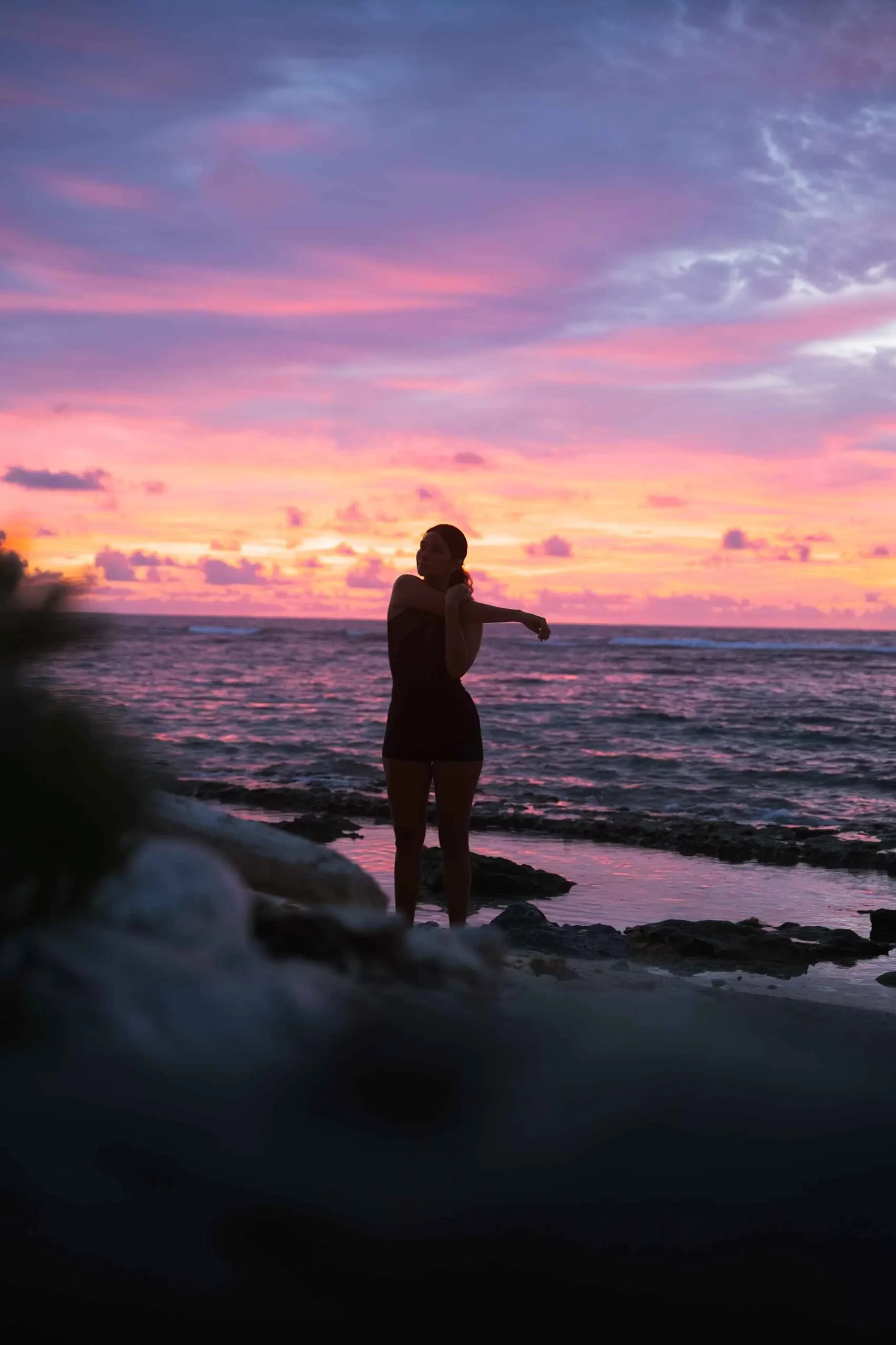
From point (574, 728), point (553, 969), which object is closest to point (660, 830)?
point (553, 969)

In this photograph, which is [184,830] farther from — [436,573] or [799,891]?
[799,891]

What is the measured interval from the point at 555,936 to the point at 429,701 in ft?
6.04

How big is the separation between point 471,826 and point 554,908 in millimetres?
4021

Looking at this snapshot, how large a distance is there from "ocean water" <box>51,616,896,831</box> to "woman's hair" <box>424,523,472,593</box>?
1.50m

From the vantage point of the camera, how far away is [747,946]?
649cm

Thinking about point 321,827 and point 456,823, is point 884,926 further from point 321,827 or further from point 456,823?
point 321,827

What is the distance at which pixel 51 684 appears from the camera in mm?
2342

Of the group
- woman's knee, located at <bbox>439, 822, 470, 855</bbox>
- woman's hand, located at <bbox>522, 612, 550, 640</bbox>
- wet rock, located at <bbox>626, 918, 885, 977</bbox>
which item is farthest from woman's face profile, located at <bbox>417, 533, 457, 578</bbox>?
wet rock, located at <bbox>626, 918, 885, 977</bbox>

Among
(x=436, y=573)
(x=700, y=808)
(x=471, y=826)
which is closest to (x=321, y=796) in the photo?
(x=471, y=826)

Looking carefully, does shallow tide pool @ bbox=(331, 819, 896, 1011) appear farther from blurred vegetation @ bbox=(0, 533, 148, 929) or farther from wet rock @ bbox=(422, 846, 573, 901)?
blurred vegetation @ bbox=(0, 533, 148, 929)

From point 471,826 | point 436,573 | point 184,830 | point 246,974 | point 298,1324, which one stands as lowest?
point 471,826

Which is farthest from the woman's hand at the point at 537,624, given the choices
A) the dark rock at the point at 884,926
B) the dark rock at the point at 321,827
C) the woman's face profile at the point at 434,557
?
the dark rock at the point at 321,827

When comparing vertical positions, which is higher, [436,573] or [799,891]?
[436,573]

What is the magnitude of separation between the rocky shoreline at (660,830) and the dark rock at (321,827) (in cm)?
87
